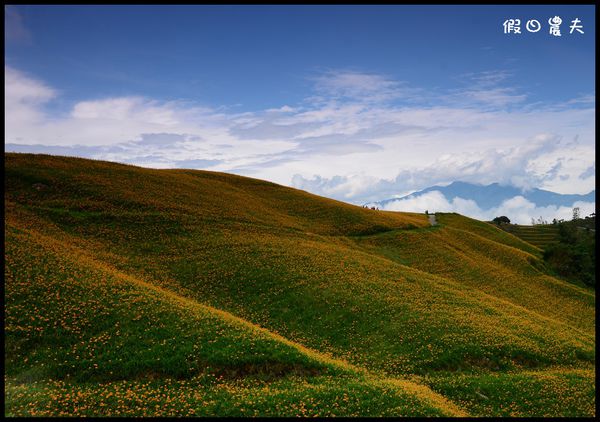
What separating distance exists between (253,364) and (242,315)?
355 inches

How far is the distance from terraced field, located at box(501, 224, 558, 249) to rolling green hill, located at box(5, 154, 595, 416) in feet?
295

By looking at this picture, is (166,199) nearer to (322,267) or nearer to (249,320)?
(322,267)

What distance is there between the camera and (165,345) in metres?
22.7

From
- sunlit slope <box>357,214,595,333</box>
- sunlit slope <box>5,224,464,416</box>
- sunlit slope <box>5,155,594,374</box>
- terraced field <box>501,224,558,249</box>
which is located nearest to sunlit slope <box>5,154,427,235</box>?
sunlit slope <box>5,155,594,374</box>

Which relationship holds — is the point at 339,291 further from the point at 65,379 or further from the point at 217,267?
the point at 65,379

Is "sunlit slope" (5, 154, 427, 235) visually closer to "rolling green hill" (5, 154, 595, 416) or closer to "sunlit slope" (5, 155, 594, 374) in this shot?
"sunlit slope" (5, 155, 594, 374)

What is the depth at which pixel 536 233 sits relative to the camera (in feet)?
488

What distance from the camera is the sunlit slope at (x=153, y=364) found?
18.0 metres

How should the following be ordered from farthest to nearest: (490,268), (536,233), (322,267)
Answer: (536,233)
(490,268)
(322,267)

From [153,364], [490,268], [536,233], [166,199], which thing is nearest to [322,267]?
[153,364]

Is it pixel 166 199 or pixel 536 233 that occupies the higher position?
pixel 166 199

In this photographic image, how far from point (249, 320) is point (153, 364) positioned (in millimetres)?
9672

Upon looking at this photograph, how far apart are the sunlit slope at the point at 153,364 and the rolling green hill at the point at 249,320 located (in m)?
0.10

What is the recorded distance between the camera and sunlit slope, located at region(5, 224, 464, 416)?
18.0 meters
